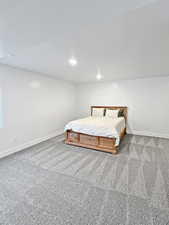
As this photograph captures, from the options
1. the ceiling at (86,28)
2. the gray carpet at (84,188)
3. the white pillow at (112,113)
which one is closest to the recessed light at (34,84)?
the ceiling at (86,28)

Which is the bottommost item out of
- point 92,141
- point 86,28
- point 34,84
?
point 92,141

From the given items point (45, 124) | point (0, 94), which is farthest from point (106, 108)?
point (0, 94)

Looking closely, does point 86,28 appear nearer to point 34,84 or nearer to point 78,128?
point 78,128

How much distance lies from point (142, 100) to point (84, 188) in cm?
391

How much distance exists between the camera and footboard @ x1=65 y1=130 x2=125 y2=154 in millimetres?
3047

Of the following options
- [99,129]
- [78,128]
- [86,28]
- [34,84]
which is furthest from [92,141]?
[86,28]

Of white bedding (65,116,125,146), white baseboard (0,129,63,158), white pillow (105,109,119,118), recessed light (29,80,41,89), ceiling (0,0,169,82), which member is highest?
ceiling (0,0,169,82)

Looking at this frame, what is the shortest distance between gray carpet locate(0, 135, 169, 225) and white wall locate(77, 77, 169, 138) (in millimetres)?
→ 1671

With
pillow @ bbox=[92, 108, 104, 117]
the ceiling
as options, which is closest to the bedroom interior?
the ceiling

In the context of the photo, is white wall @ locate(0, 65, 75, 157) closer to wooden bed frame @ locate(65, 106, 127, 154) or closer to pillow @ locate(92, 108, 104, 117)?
wooden bed frame @ locate(65, 106, 127, 154)

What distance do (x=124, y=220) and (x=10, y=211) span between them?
4.48 feet

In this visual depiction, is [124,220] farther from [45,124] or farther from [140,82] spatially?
[140,82]

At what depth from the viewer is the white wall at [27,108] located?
2.86 m

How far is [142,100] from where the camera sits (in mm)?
4500
